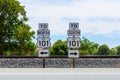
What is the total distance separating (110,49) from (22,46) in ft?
202

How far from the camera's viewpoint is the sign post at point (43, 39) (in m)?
10.0

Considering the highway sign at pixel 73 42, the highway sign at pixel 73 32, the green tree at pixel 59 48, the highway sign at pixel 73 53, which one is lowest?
the highway sign at pixel 73 53

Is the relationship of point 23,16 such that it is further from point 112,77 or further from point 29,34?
point 112,77

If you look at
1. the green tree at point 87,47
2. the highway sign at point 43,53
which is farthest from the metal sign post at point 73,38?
the green tree at point 87,47

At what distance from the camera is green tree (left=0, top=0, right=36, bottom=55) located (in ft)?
135

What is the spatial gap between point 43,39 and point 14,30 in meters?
31.5

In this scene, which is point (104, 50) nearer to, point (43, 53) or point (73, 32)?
point (43, 53)

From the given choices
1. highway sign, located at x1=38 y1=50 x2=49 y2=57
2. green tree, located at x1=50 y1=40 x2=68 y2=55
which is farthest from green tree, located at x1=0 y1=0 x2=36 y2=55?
highway sign, located at x1=38 y1=50 x2=49 y2=57

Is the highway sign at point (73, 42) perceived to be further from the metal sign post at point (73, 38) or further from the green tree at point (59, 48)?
the green tree at point (59, 48)

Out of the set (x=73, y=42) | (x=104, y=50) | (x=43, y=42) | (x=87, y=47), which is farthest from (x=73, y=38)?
(x=104, y=50)

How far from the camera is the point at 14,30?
42594 millimetres

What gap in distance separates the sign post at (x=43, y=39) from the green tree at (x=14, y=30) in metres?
29.1

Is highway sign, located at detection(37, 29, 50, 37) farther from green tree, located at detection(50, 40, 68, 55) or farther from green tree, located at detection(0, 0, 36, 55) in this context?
green tree, located at detection(50, 40, 68, 55)

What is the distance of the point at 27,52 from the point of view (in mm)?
41562
